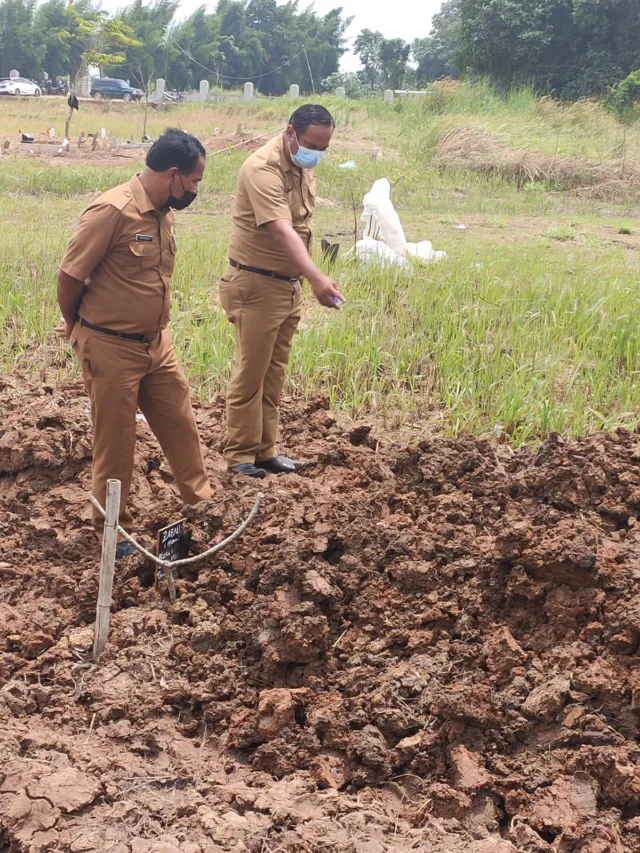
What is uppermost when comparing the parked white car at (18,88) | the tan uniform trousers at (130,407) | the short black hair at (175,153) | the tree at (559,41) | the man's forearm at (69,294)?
the tree at (559,41)

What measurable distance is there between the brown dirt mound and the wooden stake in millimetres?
87

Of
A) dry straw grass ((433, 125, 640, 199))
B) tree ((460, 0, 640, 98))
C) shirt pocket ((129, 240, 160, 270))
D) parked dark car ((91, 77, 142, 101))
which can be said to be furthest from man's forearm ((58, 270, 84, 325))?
parked dark car ((91, 77, 142, 101))

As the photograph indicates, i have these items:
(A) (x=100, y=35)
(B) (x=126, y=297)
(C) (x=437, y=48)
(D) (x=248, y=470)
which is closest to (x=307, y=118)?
(B) (x=126, y=297)

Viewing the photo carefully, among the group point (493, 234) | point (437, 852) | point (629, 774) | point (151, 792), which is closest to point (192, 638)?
point (151, 792)

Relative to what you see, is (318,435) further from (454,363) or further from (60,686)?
(60,686)

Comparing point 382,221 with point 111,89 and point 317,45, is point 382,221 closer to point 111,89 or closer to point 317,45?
point 111,89

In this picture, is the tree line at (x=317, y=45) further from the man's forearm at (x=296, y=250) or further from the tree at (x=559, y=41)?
the man's forearm at (x=296, y=250)

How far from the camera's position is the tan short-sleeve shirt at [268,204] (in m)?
3.70

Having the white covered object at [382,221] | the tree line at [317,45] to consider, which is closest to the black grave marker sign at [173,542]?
the white covered object at [382,221]

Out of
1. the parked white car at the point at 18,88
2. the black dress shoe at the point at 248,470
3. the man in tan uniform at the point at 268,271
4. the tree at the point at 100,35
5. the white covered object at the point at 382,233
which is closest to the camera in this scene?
the man in tan uniform at the point at 268,271

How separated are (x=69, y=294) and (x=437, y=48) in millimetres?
53698

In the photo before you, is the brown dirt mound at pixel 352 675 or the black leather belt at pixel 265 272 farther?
the black leather belt at pixel 265 272

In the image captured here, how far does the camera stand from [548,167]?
15.0 m

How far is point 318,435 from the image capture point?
15.1ft
